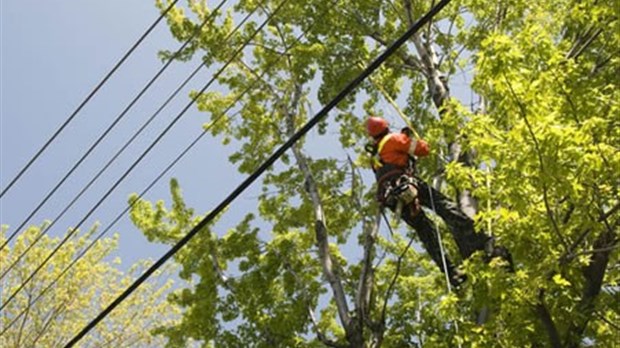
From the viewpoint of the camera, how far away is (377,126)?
9.16 metres

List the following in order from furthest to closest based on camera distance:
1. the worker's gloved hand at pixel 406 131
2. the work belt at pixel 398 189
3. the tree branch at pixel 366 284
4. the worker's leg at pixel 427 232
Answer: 1. the tree branch at pixel 366 284
2. the worker's leg at pixel 427 232
3. the worker's gloved hand at pixel 406 131
4. the work belt at pixel 398 189

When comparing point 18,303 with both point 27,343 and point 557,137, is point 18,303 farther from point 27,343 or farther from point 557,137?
point 557,137

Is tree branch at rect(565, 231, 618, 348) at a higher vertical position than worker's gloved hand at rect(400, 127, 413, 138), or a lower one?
lower

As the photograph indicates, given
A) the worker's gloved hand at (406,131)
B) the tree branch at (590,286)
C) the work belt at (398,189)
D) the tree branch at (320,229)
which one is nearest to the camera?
the tree branch at (590,286)

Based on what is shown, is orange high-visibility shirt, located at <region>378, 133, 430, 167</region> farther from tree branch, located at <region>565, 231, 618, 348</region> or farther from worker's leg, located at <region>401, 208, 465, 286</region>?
tree branch, located at <region>565, 231, 618, 348</region>

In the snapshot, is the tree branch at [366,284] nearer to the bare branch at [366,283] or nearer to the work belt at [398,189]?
the bare branch at [366,283]

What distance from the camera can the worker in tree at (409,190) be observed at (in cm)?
891

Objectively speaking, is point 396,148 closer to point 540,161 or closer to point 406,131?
point 406,131

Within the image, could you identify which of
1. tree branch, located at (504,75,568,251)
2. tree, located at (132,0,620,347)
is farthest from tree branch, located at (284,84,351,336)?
tree branch, located at (504,75,568,251)

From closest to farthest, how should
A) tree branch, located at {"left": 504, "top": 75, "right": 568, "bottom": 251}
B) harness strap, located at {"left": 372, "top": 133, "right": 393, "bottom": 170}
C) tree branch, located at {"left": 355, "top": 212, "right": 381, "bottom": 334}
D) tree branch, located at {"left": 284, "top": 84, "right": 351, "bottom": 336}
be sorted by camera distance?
1. tree branch, located at {"left": 504, "top": 75, "right": 568, "bottom": 251}
2. harness strap, located at {"left": 372, "top": 133, "right": 393, "bottom": 170}
3. tree branch, located at {"left": 355, "top": 212, "right": 381, "bottom": 334}
4. tree branch, located at {"left": 284, "top": 84, "right": 351, "bottom": 336}

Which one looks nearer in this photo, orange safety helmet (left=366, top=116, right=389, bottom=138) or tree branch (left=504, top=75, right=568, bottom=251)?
tree branch (left=504, top=75, right=568, bottom=251)

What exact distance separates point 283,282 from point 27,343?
7.89 m

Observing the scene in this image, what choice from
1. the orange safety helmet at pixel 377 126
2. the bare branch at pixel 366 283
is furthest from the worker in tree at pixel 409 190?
the bare branch at pixel 366 283

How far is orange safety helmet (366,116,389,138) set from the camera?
9.13m
